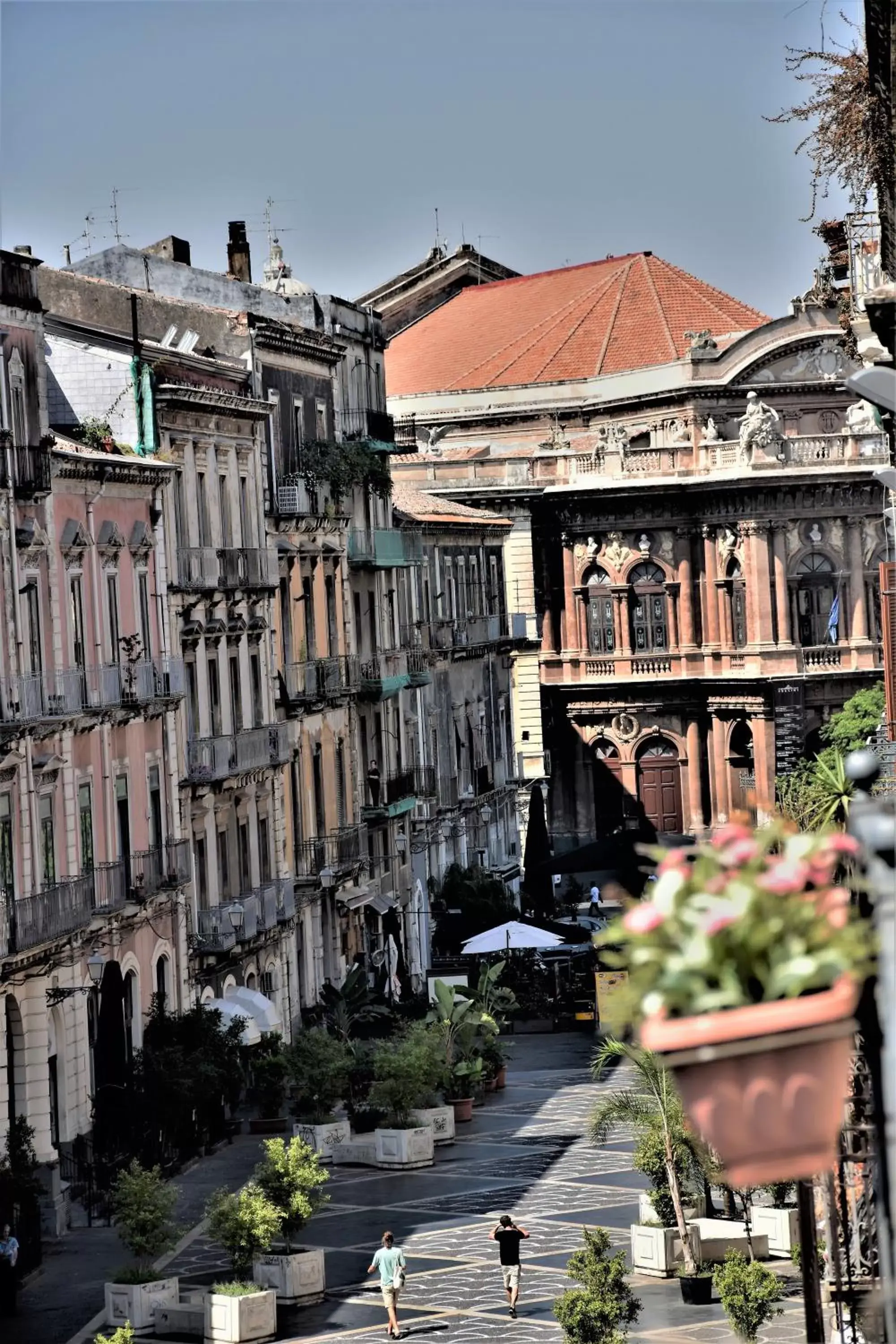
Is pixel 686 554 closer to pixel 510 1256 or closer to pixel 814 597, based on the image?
pixel 814 597

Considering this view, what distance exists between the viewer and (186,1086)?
39594mm

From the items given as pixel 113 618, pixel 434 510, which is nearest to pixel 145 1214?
pixel 113 618

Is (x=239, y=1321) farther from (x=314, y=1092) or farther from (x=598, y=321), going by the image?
(x=598, y=321)

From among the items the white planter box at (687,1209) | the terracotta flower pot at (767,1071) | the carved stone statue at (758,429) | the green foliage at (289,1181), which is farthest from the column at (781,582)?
the terracotta flower pot at (767,1071)

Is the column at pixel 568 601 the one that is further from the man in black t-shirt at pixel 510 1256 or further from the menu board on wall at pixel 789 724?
the man in black t-shirt at pixel 510 1256

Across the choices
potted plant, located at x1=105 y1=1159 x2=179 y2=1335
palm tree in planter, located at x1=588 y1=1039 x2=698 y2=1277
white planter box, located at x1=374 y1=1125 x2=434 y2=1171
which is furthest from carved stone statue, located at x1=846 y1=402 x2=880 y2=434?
potted plant, located at x1=105 y1=1159 x2=179 y2=1335

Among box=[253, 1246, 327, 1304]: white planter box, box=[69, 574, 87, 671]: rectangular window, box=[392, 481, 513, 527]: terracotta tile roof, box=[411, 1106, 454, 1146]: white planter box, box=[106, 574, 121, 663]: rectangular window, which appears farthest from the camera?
box=[392, 481, 513, 527]: terracotta tile roof

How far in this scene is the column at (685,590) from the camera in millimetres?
82875

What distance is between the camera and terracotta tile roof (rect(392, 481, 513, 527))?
68.1 metres

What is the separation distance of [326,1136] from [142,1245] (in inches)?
405

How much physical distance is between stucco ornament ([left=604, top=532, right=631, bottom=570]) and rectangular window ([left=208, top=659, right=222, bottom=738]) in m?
37.2

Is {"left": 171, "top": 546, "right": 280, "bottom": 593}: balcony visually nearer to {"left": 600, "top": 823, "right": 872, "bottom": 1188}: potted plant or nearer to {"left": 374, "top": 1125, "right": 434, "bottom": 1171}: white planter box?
{"left": 374, "top": 1125, "right": 434, "bottom": 1171}: white planter box

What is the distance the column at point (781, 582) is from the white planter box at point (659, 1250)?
50.1 metres

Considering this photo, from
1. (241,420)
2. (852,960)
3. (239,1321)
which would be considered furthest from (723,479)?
(852,960)
